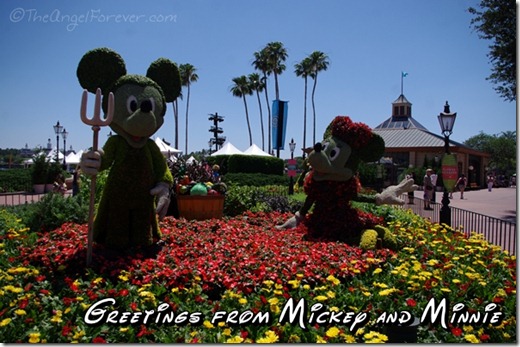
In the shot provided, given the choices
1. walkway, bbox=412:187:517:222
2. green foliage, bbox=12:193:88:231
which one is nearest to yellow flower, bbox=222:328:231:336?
green foliage, bbox=12:193:88:231

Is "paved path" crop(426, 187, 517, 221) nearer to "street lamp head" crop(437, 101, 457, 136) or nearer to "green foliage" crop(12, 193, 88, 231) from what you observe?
"street lamp head" crop(437, 101, 457, 136)

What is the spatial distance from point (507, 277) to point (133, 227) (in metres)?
4.05

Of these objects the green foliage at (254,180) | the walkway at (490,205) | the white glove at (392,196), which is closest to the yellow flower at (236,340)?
the white glove at (392,196)

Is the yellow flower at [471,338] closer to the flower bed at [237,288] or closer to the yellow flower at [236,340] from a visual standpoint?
the flower bed at [237,288]

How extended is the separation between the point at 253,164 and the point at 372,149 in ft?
74.2

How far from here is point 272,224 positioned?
733 centimetres

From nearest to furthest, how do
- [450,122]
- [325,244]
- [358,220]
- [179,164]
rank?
[325,244]
[358,220]
[450,122]
[179,164]

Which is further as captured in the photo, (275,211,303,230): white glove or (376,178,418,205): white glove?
(275,211,303,230): white glove

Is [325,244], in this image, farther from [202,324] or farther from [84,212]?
[84,212]

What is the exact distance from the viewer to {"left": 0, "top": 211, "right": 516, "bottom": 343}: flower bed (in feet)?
10.5

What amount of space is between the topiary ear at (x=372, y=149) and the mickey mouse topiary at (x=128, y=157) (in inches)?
106

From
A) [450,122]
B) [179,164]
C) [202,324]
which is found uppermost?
[450,122]

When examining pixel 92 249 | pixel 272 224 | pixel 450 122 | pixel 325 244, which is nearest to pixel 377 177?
pixel 450 122

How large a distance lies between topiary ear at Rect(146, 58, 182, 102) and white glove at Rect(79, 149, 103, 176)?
1477mm
